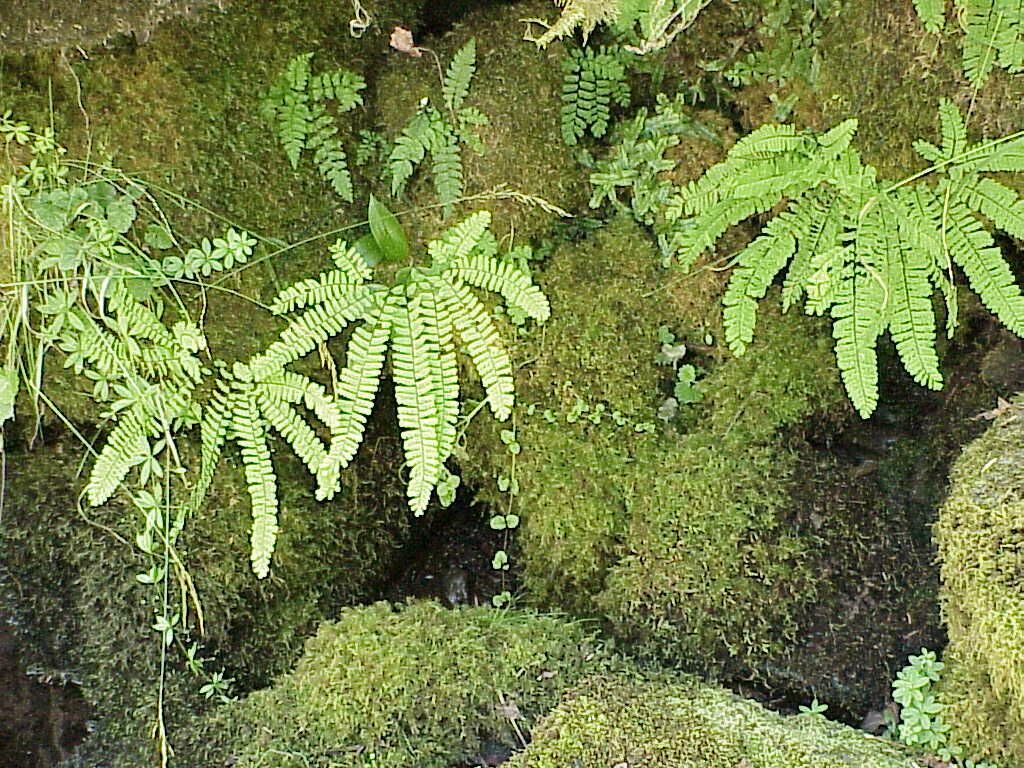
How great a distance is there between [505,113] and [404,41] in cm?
51

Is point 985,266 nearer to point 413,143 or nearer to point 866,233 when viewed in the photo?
point 866,233

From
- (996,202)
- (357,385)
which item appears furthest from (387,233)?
(996,202)

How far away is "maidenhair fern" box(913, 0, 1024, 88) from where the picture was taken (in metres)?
2.76

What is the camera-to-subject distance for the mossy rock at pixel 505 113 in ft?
11.4

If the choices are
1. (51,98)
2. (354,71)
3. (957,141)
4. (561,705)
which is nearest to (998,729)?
(561,705)

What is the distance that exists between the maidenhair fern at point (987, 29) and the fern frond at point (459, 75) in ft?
4.89

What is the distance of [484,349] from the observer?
300 cm

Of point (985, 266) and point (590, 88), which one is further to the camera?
point (590, 88)

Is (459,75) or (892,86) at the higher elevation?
(459,75)

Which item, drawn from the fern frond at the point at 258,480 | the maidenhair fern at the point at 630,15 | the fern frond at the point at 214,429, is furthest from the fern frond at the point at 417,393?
the maidenhair fern at the point at 630,15

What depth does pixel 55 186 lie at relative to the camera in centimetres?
320

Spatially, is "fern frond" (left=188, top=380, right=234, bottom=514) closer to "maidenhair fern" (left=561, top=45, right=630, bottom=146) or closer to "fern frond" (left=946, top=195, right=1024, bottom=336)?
"maidenhair fern" (left=561, top=45, right=630, bottom=146)

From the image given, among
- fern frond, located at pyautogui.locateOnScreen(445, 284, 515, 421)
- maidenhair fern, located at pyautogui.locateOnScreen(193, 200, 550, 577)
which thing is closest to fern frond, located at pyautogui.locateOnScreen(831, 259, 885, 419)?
maidenhair fern, located at pyautogui.locateOnScreen(193, 200, 550, 577)

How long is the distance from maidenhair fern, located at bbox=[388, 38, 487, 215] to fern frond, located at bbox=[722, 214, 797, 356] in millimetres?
1106
